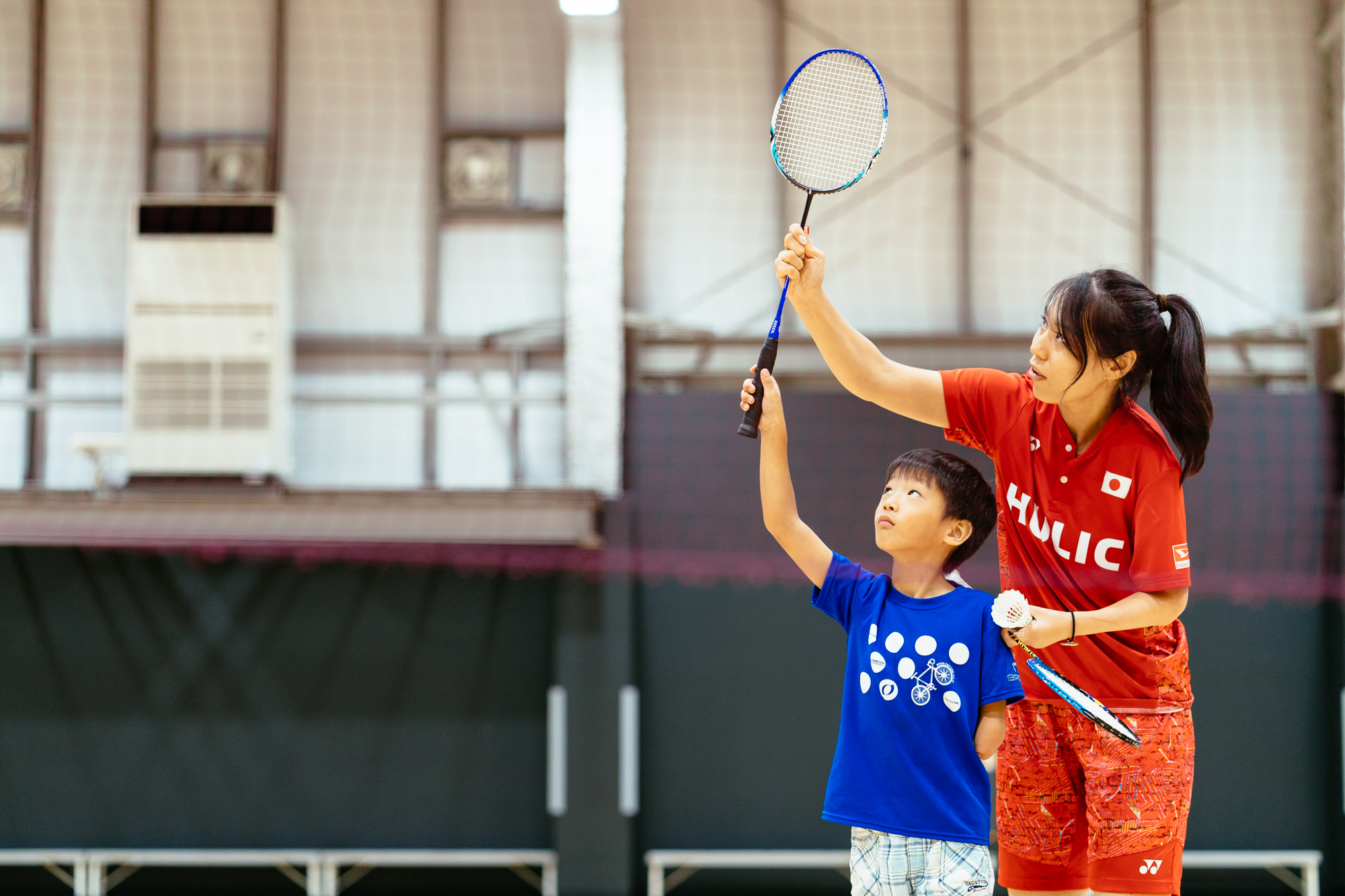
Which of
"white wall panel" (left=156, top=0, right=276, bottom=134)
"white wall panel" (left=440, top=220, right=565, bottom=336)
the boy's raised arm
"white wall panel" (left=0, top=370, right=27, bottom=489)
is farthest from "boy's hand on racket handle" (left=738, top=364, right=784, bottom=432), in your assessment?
"white wall panel" (left=0, top=370, right=27, bottom=489)

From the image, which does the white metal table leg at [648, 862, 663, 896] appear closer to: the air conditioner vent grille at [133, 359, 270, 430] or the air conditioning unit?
the air conditioning unit

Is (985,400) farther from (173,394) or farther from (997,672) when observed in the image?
(173,394)

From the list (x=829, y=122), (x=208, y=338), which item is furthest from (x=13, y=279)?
(x=829, y=122)

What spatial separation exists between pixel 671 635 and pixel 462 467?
165cm

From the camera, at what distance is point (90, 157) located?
711 centimetres

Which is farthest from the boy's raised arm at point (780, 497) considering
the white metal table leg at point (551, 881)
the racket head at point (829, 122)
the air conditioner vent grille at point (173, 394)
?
the air conditioner vent grille at point (173, 394)

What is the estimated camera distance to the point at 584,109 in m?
6.27

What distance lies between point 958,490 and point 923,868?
65 cm

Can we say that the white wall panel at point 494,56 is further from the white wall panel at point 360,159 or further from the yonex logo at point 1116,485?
the yonex logo at point 1116,485

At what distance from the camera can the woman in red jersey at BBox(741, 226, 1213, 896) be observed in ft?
6.02

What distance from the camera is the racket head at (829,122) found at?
2.40m

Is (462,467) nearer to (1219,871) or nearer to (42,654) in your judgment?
(42,654)

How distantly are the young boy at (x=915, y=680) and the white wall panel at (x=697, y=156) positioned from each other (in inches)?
193

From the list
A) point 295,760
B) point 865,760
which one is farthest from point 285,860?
point 865,760
